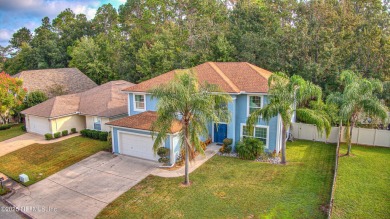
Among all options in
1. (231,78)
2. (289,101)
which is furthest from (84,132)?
(289,101)

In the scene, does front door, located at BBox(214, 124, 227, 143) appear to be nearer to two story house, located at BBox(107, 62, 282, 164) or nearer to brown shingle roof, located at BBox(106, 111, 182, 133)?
two story house, located at BBox(107, 62, 282, 164)

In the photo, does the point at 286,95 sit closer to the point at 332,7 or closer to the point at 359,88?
the point at 359,88

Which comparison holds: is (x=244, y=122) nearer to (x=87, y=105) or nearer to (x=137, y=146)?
(x=137, y=146)

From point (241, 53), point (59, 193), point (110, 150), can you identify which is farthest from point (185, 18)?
point (59, 193)

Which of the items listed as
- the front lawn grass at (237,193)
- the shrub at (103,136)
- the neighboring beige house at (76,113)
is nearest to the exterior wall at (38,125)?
the neighboring beige house at (76,113)

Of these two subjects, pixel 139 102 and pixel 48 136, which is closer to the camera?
pixel 139 102

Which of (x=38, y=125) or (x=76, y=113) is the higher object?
(x=76, y=113)

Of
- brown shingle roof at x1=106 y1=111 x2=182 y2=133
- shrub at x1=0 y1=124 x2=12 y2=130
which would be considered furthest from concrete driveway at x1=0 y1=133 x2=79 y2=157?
brown shingle roof at x1=106 y1=111 x2=182 y2=133
